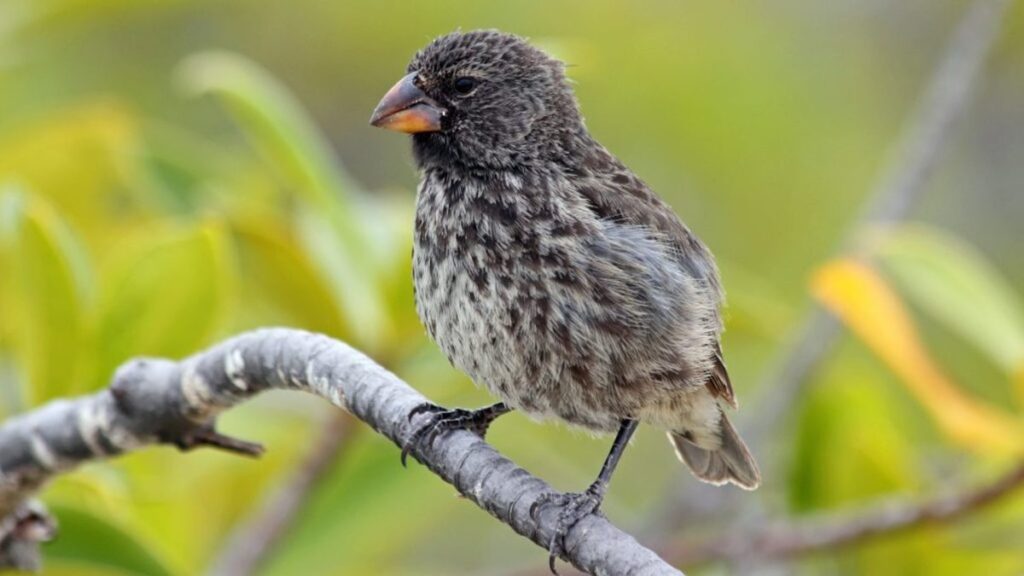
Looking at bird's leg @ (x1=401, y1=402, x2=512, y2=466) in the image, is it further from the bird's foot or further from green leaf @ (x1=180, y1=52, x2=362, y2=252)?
green leaf @ (x1=180, y1=52, x2=362, y2=252)

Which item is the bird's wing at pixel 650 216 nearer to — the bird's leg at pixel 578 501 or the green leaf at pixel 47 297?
the bird's leg at pixel 578 501

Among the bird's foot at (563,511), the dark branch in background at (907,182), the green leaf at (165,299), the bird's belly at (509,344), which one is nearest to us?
the bird's foot at (563,511)

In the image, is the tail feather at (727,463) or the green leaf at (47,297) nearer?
the green leaf at (47,297)

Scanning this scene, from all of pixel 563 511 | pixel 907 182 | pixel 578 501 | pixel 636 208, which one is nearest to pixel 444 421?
pixel 578 501

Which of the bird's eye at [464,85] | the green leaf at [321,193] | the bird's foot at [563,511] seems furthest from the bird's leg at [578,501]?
the bird's eye at [464,85]

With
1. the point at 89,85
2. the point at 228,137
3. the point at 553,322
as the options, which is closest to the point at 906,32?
the point at 228,137

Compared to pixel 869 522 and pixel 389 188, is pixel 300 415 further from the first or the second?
pixel 389 188

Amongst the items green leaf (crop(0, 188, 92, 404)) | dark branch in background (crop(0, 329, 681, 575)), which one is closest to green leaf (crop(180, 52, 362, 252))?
green leaf (crop(0, 188, 92, 404))
